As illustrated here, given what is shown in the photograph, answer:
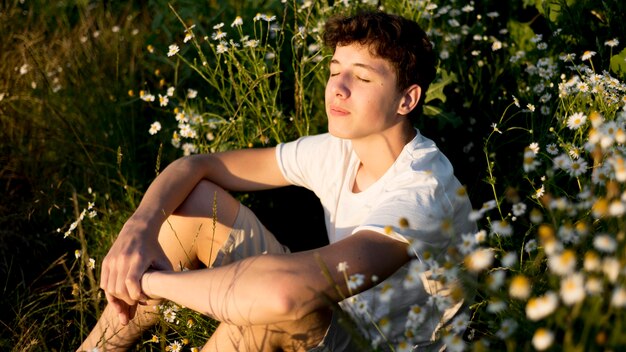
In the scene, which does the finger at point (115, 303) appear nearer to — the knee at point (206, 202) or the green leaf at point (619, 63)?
the knee at point (206, 202)

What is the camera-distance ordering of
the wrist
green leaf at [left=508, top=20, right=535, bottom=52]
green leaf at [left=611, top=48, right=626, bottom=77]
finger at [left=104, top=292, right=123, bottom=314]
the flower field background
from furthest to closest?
green leaf at [left=508, top=20, right=535, bottom=52]
green leaf at [left=611, top=48, right=626, bottom=77]
the flower field background
finger at [left=104, top=292, right=123, bottom=314]
the wrist

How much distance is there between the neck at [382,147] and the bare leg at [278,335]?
1.78ft

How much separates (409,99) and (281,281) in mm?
842

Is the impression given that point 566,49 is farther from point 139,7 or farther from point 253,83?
point 139,7

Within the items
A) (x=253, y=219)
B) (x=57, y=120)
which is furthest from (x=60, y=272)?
(x=253, y=219)

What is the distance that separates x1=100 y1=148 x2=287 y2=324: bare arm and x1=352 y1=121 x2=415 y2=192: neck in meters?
0.45

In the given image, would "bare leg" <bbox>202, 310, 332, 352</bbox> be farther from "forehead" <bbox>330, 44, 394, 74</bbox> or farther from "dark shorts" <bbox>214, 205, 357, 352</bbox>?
"forehead" <bbox>330, 44, 394, 74</bbox>

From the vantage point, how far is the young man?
6.47ft

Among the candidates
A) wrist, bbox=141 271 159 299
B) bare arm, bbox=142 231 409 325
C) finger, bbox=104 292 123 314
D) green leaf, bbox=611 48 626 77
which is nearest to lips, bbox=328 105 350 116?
bare arm, bbox=142 231 409 325

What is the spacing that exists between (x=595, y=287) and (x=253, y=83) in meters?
1.84

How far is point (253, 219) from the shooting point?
2.77m

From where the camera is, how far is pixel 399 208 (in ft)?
7.00

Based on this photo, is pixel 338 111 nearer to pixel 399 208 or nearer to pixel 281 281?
pixel 399 208

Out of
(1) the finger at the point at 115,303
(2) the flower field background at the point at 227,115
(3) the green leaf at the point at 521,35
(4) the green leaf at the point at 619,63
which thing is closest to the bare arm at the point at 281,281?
(1) the finger at the point at 115,303
